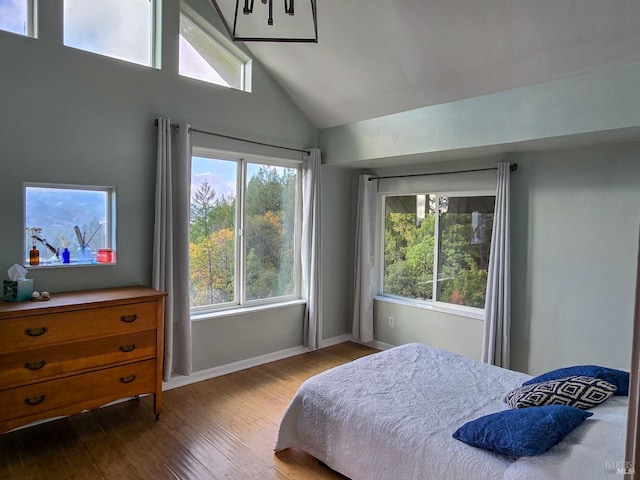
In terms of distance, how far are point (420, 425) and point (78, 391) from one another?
6.88ft

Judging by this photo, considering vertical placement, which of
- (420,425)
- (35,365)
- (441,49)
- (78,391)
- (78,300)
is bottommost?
(78,391)

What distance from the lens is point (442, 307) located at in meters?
4.22

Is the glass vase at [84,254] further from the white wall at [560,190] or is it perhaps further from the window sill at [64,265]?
the white wall at [560,190]

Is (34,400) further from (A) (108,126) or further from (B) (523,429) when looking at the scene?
(B) (523,429)

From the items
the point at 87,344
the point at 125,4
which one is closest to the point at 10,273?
the point at 87,344

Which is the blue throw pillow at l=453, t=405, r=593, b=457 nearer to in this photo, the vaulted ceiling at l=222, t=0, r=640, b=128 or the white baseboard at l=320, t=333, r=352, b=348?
the vaulted ceiling at l=222, t=0, r=640, b=128

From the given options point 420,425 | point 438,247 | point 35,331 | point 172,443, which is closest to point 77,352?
point 35,331

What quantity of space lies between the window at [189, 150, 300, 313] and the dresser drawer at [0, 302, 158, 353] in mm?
912

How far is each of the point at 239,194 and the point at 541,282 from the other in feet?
9.26

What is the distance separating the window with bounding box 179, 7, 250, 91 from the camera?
11.9 ft

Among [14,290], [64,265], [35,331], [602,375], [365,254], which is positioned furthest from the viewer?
[365,254]

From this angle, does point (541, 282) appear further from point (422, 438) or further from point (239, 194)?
point (239, 194)

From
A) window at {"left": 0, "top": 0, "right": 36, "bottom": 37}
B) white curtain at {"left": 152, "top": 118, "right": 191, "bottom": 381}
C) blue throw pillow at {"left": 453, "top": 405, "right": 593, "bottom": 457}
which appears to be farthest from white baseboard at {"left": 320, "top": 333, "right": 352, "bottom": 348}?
window at {"left": 0, "top": 0, "right": 36, "bottom": 37}

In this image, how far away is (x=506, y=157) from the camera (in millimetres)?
3650
